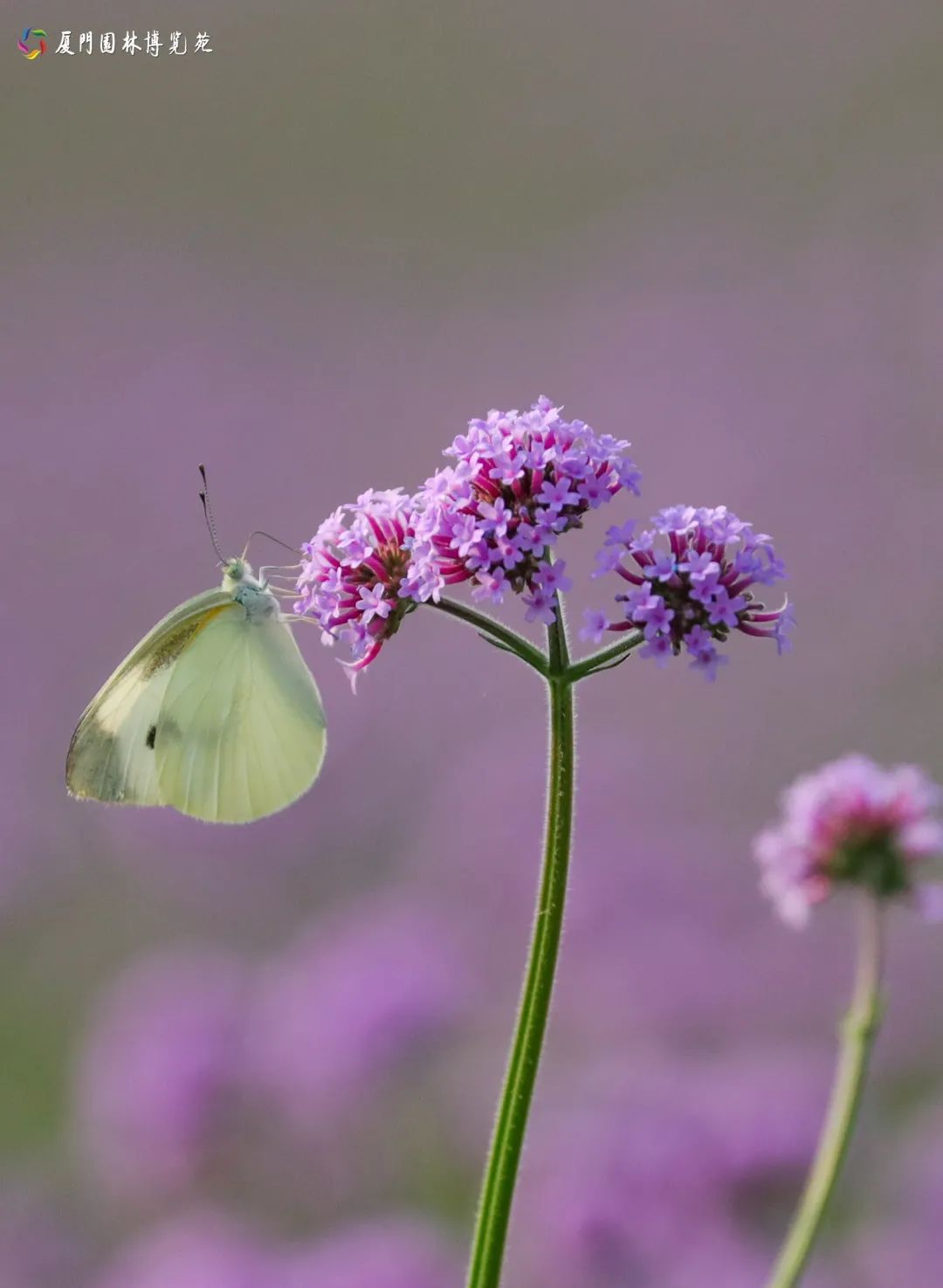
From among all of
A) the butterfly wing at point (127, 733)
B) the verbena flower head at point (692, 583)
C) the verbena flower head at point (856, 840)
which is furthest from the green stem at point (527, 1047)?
the butterfly wing at point (127, 733)

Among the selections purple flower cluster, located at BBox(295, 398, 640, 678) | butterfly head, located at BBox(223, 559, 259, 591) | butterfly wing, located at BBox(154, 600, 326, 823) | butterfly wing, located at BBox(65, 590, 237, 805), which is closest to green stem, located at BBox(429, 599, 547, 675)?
purple flower cluster, located at BBox(295, 398, 640, 678)

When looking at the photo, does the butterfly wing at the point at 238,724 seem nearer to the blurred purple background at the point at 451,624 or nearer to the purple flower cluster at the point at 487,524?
the purple flower cluster at the point at 487,524

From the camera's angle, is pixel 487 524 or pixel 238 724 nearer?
pixel 487 524

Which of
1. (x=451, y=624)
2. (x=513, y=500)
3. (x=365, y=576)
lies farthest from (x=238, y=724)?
(x=451, y=624)

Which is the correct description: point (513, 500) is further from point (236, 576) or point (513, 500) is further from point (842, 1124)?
point (236, 576)

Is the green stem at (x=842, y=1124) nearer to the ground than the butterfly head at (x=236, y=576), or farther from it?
nearer to the ground

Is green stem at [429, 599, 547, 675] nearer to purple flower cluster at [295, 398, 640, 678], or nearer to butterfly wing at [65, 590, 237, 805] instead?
purple flower cluster at [295, 398, 640, 678]

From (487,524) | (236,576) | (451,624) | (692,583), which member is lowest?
(692,583)

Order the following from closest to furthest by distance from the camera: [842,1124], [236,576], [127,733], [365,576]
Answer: [842,1124] < [365,576] < [236,576] < [127,733]
